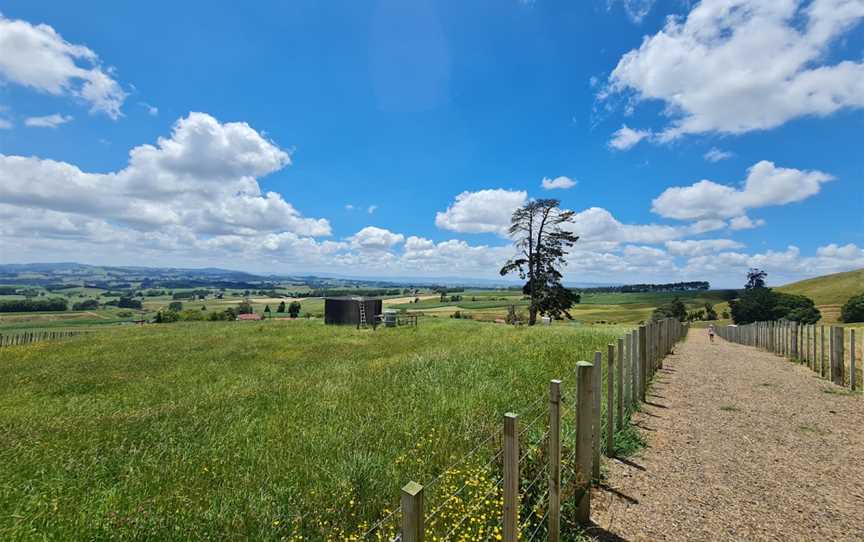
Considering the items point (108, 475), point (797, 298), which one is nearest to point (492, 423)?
point (108, 475)

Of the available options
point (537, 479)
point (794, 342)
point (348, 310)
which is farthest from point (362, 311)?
point (537, 479)

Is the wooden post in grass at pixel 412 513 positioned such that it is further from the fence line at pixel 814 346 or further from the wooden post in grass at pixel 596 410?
the fence line at pixel 814 346

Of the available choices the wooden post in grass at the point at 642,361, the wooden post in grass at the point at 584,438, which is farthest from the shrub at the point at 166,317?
the wooden post in grass at the point at 584,438

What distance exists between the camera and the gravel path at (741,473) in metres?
4.07

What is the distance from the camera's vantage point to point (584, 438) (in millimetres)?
4293

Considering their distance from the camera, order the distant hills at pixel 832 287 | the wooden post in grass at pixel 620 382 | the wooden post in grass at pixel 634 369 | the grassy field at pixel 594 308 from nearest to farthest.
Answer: the wooden post in grass at pixel 620 382 → the wooden post in grass at pixel 634 369 → the grassy field at pixel 594 308 → the distant hills at pixel 832 287

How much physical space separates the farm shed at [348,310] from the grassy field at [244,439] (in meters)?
23.4

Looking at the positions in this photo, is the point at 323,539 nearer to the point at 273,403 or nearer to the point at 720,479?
the point at 720,479

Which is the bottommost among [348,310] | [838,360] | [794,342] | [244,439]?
[348,310]

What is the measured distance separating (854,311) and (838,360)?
88.1m

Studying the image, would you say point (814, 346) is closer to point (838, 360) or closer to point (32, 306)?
point (838, 360)

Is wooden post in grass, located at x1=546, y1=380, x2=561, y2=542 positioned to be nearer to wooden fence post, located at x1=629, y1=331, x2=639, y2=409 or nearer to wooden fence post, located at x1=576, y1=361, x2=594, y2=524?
wooden fence post, located at x1=576, y1=361, x2=594, y2=524

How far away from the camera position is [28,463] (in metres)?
5.80

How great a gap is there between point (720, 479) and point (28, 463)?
985 cm
